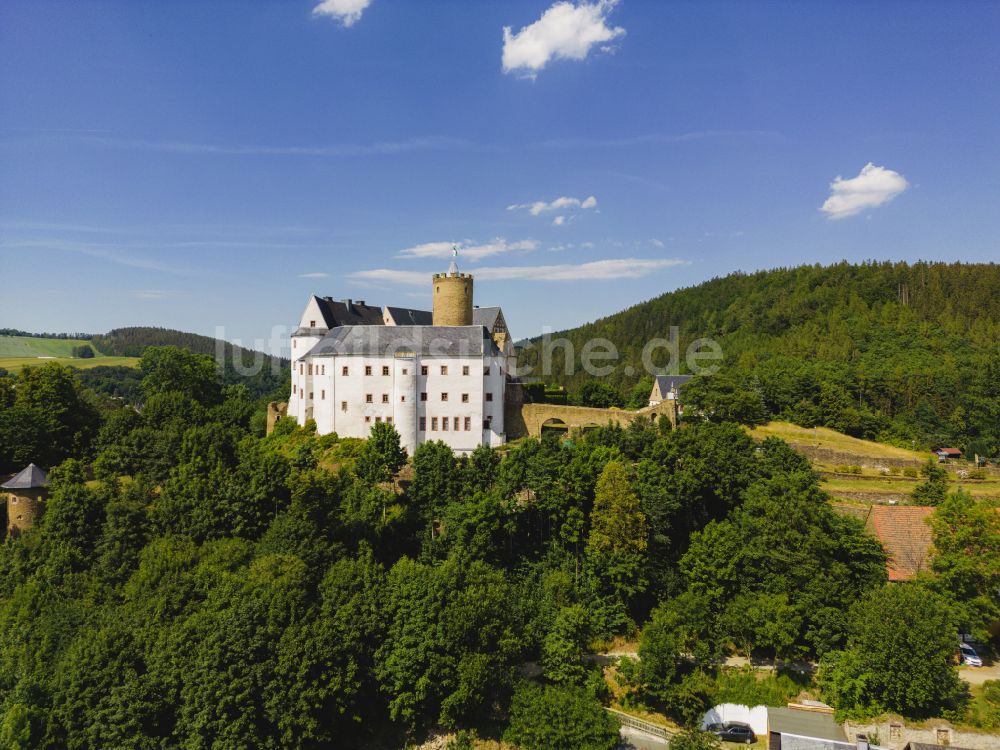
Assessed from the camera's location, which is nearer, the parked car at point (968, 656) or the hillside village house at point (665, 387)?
the parked car at point (968, 656)

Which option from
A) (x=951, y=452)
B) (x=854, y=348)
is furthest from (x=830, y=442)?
(x=854, y=348)

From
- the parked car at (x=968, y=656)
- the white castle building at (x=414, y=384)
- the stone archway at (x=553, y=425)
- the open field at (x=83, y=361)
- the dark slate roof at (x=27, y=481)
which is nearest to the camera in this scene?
the parked car at (x=968, y=656)

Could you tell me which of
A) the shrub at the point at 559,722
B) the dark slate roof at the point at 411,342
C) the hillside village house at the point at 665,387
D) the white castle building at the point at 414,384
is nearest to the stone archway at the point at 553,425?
the white castle building at the point at 414,384

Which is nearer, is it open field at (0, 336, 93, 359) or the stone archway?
the stone archway

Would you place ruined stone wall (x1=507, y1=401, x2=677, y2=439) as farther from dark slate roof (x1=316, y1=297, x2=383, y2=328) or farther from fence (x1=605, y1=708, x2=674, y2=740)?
fence (x1=605, y1=708, x2=674, y2=740)

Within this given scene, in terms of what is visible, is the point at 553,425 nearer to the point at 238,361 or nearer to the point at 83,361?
the point at 238,361

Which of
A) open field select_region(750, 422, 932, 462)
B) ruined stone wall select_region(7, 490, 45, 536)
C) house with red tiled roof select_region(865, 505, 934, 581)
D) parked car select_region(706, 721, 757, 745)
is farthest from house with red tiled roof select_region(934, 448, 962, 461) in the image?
ruined stone wall select_region(7, 490, 45, 536)

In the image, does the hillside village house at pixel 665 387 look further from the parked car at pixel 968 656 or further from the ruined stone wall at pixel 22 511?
the ruined stone wall at pixel 22 511
